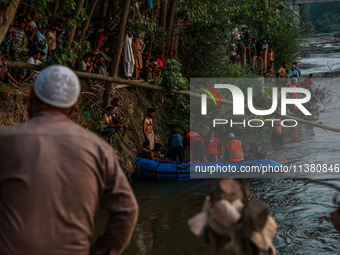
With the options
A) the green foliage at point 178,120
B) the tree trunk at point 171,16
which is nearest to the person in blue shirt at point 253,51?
the tree trunk at point 171,16

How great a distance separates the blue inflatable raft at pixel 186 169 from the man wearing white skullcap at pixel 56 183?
11.5 metres

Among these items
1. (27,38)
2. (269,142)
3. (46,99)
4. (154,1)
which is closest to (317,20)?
(269,142)

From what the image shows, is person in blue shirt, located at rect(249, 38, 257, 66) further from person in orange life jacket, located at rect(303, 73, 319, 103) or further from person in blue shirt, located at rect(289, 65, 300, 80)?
person in orange life jacket, located at rect(303, 73, 319, 103)

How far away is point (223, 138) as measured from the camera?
18781 millimetres

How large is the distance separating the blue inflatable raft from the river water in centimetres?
19

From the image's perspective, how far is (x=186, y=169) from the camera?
1402 centimetres

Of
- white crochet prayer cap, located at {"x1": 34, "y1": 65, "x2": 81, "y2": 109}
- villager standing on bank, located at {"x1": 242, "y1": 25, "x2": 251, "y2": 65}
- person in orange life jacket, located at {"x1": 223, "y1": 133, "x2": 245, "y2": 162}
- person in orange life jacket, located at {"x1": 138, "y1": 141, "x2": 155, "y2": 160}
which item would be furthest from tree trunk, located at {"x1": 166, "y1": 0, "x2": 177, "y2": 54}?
white crochet prayer cap, located at {"x1": 34, "y1": 65, "x2": 81, "y2": 109}

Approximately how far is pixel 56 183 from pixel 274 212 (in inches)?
395

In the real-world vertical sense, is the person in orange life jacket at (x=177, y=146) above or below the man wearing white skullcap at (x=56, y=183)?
below

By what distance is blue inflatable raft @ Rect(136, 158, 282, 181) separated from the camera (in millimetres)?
13969

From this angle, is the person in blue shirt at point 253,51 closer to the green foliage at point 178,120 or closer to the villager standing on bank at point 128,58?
the green foliage at point 178,120

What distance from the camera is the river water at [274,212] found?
30.8ft

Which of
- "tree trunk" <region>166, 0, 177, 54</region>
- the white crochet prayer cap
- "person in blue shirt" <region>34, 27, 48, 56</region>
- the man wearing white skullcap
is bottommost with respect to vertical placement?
the man wearing white skullcap

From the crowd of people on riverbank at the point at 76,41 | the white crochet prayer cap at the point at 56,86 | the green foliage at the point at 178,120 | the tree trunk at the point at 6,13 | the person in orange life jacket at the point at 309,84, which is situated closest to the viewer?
the white crochet prayer cap at the point at 56,86
